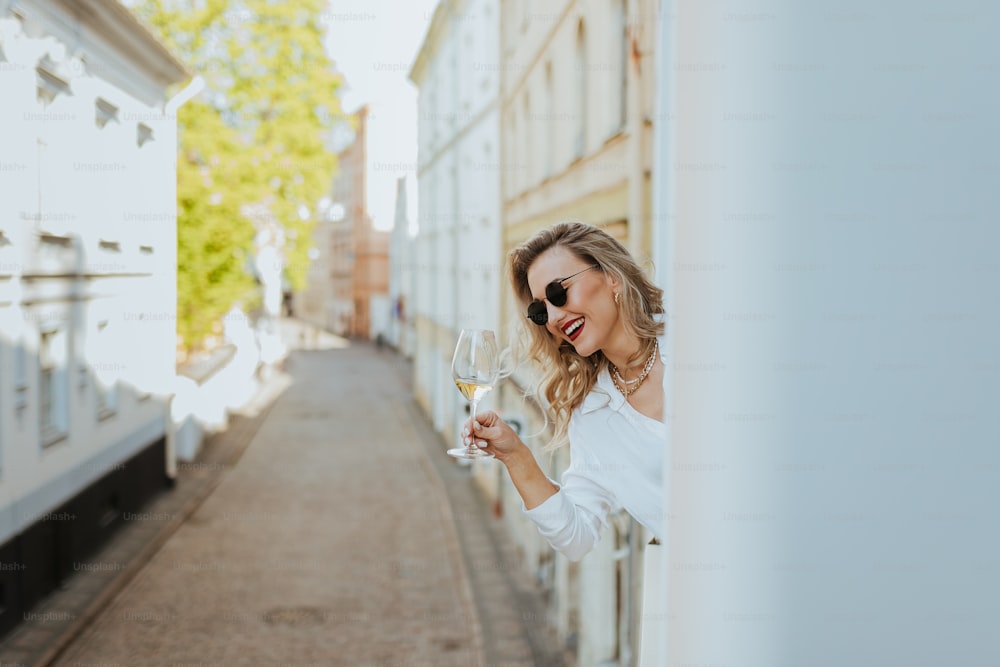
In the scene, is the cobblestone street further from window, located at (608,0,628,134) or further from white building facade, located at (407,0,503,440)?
window, located at (608,0,628,134)

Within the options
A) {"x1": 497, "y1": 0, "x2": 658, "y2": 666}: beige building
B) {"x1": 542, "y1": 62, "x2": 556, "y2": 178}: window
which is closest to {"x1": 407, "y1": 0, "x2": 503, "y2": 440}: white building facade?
{"x1": 497, "y1": 0, "x2": 658, "y2": 666}: beige building

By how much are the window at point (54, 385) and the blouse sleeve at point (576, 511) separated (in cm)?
856

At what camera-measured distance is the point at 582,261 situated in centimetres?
274

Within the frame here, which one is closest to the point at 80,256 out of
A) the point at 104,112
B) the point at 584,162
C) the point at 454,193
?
the point at 104,112

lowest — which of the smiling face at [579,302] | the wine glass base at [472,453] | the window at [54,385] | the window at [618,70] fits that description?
the window at [54,385]

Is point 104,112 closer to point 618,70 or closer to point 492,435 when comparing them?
point 618,70

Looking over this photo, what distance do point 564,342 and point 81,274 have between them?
9.32 metres

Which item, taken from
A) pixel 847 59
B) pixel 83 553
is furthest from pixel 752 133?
pixel 83 553

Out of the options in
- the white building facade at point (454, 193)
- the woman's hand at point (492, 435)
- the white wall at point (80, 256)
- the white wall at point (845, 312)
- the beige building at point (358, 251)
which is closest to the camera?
the white wall at point (845, 312)

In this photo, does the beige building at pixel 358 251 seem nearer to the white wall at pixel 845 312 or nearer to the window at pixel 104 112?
the window at pixel 104 112

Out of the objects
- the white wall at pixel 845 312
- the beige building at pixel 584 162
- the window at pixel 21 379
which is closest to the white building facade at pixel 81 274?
the window at pixel 21 379

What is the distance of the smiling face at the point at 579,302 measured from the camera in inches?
107

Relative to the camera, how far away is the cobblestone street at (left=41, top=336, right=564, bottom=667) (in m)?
9.60

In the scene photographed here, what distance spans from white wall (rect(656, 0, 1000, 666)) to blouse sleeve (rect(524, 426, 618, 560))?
58 cm
